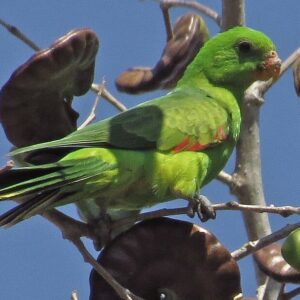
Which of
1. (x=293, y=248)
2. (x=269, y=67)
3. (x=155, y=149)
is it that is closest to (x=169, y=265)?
(x=293, y=248)

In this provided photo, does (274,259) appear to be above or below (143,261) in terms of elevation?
below

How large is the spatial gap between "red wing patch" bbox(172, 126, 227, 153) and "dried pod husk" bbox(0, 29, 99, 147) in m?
0.40

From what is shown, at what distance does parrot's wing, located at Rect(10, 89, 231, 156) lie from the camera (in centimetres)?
317

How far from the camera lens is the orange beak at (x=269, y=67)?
382 centimetres

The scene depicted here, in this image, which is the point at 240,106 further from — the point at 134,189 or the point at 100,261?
the point at 100,261

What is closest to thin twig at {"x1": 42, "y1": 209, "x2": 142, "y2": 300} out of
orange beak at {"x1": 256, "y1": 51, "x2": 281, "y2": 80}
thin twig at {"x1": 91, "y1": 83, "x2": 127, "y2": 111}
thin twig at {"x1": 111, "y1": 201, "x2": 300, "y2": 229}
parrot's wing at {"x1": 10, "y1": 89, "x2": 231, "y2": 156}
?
thin twig at {"x1": 111, "y1": 201, "x2": 300, "y2": 229}

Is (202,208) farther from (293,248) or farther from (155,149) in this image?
(293,248)

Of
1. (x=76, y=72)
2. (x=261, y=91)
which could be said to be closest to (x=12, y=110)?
(x=76, y=72)

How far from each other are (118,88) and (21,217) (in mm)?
1561

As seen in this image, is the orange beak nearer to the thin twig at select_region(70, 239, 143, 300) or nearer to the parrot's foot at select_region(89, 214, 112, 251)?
the parrot's foot at select_region(89, 214, 112, 251)

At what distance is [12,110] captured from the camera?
3014mm

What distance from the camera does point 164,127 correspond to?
3385 mm

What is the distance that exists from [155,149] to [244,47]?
832 millimetres

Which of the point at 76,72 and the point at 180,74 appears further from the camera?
the point at 180,74
